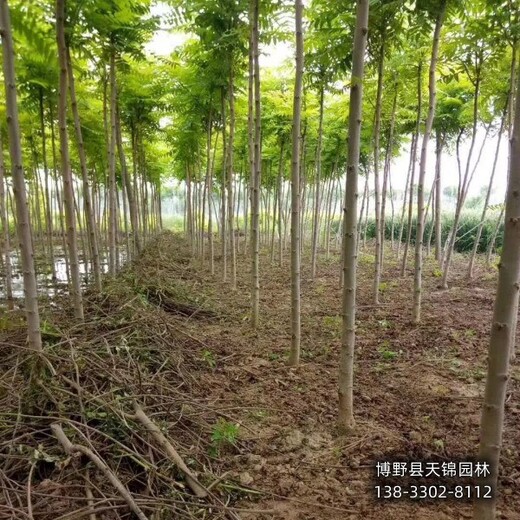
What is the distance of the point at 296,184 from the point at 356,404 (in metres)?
Answer: 2.35

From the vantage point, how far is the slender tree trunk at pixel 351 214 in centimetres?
289

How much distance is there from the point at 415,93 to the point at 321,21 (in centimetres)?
425

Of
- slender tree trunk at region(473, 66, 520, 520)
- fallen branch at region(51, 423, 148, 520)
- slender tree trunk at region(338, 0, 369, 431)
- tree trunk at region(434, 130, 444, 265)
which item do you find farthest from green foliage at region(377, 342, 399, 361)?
tree trunk at region(434, 130, 444, 265)

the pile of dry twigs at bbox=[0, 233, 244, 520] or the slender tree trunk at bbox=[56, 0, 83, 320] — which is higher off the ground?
the slender tree trunk at bbox=[56, 0, 83, 320]

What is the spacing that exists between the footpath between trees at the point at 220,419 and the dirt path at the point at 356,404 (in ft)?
0.04

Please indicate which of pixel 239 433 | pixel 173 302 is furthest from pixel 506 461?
pixel 173 302

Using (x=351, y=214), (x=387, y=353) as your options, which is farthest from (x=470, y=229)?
(x=351, y=214)

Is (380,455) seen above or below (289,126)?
below

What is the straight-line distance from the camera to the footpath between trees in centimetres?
238

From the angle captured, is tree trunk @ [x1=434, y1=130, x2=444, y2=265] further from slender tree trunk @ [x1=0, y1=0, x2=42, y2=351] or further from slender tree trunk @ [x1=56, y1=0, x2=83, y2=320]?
slender tree trunk @ [x1=0, y1=0, x2=42, y2=351]

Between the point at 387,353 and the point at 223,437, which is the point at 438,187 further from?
the point at 223,437

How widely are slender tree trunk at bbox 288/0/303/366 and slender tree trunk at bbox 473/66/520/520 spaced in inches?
105

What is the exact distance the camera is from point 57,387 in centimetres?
293

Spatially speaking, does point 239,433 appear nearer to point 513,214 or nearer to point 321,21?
point 513,214
